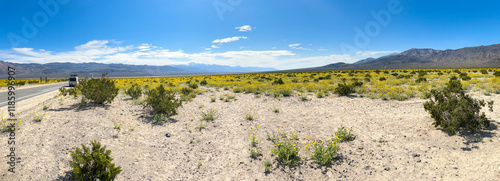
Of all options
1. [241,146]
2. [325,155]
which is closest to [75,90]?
[241,146]

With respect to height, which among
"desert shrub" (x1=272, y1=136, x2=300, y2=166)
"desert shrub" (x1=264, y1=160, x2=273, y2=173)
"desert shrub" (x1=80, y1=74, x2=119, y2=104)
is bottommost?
"desert shrub" (x1=264, y1=160, x2=273, y2=173)

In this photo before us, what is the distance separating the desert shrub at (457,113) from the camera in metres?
6.05

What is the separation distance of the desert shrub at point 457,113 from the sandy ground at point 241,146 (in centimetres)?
33

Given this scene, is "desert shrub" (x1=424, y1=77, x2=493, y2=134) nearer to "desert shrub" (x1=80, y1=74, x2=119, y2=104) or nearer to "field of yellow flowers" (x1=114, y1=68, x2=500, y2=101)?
"field of yellow flowers" (x1=114, y1=68, x2=500, y2=101)

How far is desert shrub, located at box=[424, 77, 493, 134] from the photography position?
605cm

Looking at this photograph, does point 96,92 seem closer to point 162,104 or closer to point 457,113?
point 162,104

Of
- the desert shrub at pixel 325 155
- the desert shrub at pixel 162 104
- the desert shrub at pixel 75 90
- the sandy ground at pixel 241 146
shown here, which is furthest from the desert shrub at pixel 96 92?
the desert shrub at pixel 325 155

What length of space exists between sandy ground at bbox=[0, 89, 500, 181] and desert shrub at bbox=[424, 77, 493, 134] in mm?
328

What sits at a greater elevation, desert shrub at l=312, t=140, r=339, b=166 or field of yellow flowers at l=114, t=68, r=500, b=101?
field of yellow flowers at l=114, t=68, r=500, b=101

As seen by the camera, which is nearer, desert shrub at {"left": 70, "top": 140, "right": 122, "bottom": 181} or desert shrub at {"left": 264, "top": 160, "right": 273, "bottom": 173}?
desert shrub at {"left": 70, "top": 140, "right": 122, "bottom": 181}

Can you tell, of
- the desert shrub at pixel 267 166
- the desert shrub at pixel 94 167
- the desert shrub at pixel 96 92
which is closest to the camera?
the desert shrub at pixel 94 167

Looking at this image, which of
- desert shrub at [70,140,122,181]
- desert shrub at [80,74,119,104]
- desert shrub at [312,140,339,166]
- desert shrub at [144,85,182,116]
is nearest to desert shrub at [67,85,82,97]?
desert shrub at [80,74,119,104]

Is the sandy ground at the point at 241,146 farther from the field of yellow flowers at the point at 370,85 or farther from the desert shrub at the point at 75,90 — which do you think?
the field of yellow flowers at the point at 370,85

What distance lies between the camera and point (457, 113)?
617cm
